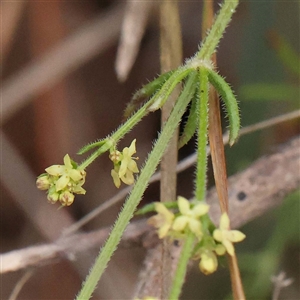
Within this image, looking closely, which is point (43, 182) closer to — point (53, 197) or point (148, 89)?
point (53, 197)

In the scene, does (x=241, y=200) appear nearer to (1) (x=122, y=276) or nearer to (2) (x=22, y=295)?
(1) (x=122, y=276)

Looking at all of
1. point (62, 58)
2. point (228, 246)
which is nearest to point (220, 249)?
point (228, 246)

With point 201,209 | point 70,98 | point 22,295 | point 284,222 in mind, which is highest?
point 70,98

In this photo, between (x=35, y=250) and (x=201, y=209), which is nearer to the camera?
(x=201, y=209)

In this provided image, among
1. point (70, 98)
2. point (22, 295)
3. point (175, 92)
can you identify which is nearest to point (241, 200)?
point (175, 92)

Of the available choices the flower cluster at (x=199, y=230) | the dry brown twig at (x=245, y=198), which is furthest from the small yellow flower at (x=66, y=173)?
the dry brown twig at (x=245, y=198)

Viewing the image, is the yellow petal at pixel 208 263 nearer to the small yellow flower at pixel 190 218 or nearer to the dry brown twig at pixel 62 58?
the small yellow flower at pixel 190 218

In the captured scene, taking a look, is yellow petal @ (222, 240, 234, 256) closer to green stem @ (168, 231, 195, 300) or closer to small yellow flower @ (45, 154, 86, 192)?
green stem @ (168, 231, 195, 300)
